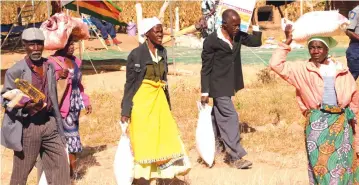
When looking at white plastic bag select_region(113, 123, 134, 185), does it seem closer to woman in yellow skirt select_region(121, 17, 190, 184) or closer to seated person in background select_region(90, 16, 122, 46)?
woman in yellow skirt select_region(121, 17, 190, 184)

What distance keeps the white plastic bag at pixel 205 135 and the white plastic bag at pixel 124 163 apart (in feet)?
3.74

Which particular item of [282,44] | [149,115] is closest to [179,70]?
[149,115]

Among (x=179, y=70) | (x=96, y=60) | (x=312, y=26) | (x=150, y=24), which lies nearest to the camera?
(x=312, y=26)

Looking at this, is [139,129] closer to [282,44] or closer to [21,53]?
[282,44]

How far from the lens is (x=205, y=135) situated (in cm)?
641

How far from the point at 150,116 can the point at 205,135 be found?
1.09 meters

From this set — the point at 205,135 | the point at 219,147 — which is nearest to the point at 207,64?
the point at 205,135

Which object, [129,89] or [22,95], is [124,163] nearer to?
[129,89]

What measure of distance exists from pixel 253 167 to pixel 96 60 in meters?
10.6

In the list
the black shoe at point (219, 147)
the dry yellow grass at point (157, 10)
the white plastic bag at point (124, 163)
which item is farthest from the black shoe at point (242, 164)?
the dry yellow grass at point (157, 10)

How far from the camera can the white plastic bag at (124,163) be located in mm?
5449

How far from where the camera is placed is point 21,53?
19.7m

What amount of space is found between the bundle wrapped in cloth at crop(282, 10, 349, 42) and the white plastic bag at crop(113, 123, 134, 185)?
191cm

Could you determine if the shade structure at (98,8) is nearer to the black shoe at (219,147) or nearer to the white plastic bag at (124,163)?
the black shoe at (219,147)
